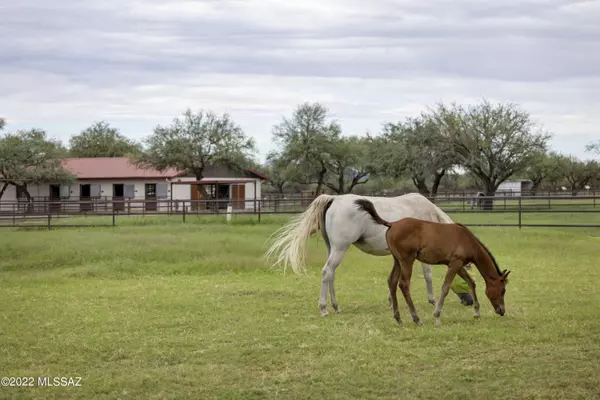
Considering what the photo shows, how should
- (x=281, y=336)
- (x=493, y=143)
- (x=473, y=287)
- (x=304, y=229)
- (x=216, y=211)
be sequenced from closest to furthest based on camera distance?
(x=281, y=336) → (x=473, y=287) → (x=304, y=229) → (x=216, y=211) → (x=493, y=143)

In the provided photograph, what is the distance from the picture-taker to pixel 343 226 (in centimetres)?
862

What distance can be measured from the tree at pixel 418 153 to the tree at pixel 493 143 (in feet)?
2.68

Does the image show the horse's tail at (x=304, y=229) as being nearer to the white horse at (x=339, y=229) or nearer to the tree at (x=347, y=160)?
the white horse at (x=339, y=229)

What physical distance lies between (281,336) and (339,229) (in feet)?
6.50

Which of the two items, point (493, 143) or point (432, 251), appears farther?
point (493, 143)

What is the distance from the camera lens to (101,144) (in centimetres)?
7612

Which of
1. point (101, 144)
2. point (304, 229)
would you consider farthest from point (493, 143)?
point (101, 144)

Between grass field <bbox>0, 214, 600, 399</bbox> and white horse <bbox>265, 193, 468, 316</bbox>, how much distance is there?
1.90 feet

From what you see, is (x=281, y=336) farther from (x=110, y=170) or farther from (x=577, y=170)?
(x=577, y=170)

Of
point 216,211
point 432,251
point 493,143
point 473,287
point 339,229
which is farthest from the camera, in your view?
point 493,143

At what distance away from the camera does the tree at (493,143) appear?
127 ft

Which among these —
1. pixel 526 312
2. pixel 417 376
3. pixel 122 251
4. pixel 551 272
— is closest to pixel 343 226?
pixel 526 312

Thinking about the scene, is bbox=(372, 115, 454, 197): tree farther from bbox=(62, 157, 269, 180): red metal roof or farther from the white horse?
the white horse

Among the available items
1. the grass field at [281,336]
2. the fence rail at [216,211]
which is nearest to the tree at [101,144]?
the fence rail at [216,211]
